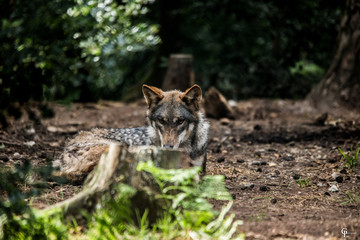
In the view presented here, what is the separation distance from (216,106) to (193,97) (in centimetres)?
416

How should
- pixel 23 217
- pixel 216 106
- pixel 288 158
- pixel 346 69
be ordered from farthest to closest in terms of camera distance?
pixel 216 106, pixel 346 69, pixel 288 158, pixel 23 217

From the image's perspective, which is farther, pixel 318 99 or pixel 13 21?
pixel 318 99

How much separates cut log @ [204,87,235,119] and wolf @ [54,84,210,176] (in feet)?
11.9

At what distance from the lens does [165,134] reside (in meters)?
5.59

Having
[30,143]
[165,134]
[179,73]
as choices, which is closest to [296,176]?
[165,134]

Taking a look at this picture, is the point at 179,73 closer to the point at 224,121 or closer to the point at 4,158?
the point at 224,121

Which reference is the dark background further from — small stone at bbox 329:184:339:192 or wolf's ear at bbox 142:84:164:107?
small stone at bbox 329:184:339:192

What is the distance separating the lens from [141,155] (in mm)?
3664

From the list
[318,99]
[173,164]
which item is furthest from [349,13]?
[173,164]

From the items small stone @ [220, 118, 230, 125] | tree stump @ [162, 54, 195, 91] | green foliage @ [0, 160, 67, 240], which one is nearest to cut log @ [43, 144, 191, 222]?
green foliage @ [0, 160, 67, 240]

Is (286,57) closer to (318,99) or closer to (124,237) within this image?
(318,99)

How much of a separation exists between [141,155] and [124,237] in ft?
2.42

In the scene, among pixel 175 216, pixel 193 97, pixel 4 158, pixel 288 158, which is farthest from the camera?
pixel 288 158

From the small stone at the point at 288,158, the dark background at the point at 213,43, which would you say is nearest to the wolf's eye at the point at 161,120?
the dark background at the point at 213,43
